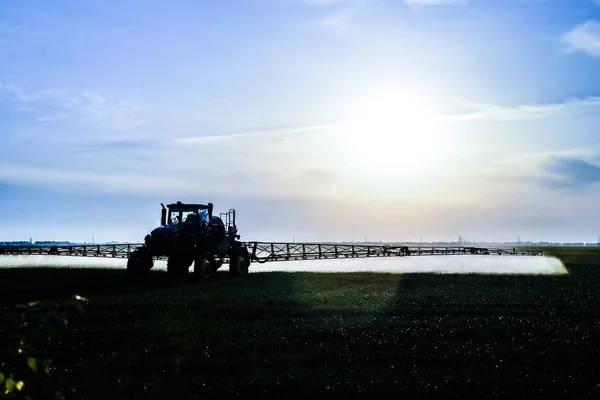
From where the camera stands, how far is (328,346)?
1338cm

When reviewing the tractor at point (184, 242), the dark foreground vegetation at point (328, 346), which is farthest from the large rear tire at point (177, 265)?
the dark foreground vegetation at point (328, 346)

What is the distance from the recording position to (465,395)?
9.73 m

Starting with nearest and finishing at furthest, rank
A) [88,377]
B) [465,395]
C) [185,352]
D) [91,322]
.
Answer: [465,395] < [88,377] < [185,352] < [91,322]

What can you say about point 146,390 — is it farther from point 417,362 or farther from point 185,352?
point 417,362

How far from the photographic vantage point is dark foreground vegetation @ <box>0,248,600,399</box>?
33.6ft

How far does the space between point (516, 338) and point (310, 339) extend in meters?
4.98

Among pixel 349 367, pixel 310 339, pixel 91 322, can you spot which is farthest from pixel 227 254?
pixel 349 367

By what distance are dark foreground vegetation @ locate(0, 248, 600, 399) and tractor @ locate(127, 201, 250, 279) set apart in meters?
8.35

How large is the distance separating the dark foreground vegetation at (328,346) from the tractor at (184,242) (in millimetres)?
8350

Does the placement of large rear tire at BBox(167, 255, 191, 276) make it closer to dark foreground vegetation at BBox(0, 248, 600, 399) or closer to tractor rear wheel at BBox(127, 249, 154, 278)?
tractor rear wheel at BBox(127, 249, 154, 278)

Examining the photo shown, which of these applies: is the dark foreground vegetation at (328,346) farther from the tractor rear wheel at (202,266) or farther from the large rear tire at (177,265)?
the large rear tire at (177,265)

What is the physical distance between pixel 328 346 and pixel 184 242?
21.3 m

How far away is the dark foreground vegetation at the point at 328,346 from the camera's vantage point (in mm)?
10234

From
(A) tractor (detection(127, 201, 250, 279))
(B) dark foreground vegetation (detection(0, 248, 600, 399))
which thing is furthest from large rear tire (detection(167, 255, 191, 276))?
(B) dark foreground vegetation (detection(0, 248, 600, 399))
